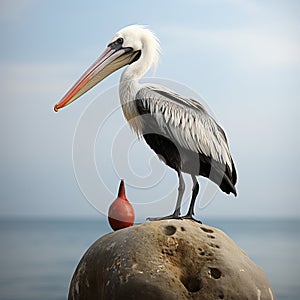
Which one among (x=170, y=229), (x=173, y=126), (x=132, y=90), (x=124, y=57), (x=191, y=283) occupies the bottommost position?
(x=191, y=283)

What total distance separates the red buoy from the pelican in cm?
11

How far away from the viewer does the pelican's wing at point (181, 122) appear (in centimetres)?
283

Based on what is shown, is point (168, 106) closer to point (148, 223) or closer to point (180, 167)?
point (180, 167)

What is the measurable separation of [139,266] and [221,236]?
1.08 ft

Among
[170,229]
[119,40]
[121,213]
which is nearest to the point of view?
[170,229]

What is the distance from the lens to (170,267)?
2.51 metres

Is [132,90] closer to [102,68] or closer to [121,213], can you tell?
[102,68]

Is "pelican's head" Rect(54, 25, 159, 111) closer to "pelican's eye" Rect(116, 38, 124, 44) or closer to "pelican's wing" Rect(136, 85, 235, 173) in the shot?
"pelican's eye" Rect(116, 38, 124, 44)

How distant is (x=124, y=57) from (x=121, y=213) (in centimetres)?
59

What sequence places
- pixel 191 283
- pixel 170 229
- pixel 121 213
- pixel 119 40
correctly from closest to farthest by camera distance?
pixel 191 283, pixel 170 229, pixel 121 213, pixel 119 40

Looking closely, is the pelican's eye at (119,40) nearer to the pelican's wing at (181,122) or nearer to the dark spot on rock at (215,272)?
the pelican's wing at (181,122)

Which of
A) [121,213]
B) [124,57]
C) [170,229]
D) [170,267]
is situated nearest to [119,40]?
[124,57]

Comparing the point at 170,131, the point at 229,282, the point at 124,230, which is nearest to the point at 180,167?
the point at 170,131

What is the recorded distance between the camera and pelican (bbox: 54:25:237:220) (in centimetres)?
283
